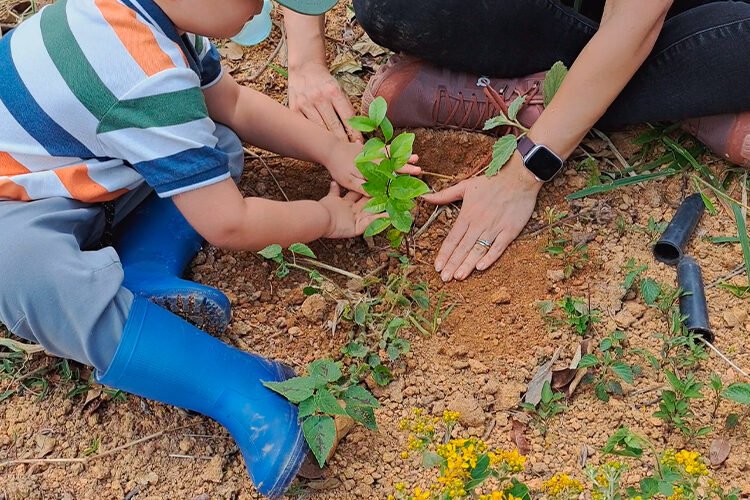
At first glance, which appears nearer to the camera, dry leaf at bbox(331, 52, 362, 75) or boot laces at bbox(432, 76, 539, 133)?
boot laces at bbox(432, 76, 539, 133)

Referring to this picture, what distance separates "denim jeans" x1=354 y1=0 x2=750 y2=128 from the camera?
1726 millimetres

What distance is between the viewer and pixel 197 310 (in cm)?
149

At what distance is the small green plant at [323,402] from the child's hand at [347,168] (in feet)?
1.62

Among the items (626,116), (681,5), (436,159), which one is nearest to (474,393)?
(436,159)

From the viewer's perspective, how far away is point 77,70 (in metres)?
1.31

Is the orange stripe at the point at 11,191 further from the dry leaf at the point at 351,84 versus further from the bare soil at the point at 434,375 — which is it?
the dry leaf at the point at 351,84

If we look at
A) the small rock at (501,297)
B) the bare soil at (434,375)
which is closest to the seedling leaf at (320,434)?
the bare soil at (434,375)

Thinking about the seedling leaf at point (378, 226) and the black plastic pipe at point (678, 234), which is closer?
the seedling leaf at point (378, 226)

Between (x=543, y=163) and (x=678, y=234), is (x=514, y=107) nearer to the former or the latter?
Result: (x=543, y=163)

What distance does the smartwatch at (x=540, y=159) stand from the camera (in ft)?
5.51

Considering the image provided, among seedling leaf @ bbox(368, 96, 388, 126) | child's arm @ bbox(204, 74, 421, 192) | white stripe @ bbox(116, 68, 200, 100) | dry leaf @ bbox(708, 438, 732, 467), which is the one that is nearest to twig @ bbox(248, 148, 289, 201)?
child's arm @ bbox(204, 74, 421, 192)

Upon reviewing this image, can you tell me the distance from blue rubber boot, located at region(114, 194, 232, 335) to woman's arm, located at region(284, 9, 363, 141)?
44cm

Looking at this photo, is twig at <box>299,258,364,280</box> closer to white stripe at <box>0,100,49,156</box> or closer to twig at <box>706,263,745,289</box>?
white stripe at <box>0,100,49,156</box>

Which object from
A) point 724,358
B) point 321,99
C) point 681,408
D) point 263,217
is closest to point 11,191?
point 263,217
